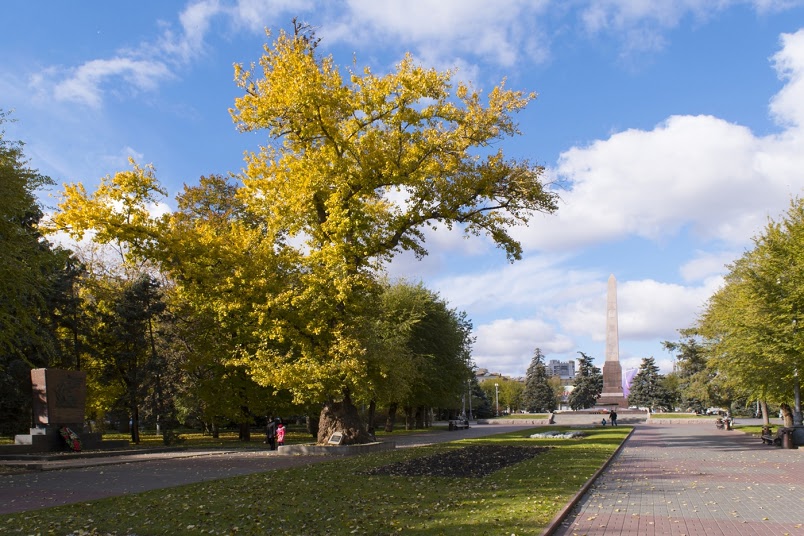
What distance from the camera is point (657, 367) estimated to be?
334ft

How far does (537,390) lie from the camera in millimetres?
104750

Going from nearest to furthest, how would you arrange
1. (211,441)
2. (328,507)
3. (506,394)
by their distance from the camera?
(328,507) → (211,441) → (506,394)

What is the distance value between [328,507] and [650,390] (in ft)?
330

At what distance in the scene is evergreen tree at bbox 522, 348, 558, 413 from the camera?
104m

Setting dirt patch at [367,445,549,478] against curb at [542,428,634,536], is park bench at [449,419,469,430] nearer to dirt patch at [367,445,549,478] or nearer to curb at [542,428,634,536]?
dirt patch at [367,445,549,478]

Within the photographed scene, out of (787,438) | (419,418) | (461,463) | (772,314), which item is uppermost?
(772,314)

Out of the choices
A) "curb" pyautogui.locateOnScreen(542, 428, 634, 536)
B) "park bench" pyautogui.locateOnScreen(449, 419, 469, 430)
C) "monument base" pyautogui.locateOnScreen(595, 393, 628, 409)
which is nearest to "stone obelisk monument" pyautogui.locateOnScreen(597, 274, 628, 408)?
"monument base" pyautogui.locateOnScreen(595, 393, 628, 409)

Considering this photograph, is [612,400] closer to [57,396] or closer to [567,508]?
[57,396]

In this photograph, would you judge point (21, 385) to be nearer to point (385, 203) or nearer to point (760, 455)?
point (385, 203)

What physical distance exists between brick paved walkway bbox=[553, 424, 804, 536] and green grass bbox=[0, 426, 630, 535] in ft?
2.37

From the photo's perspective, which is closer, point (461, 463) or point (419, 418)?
point (461, 463)

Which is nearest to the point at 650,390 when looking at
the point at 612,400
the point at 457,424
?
the point at 612,400

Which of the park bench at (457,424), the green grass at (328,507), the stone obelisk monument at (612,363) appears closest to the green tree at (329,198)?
the green grass at (328,507)

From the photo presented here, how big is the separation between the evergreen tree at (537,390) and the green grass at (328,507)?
91503mm
